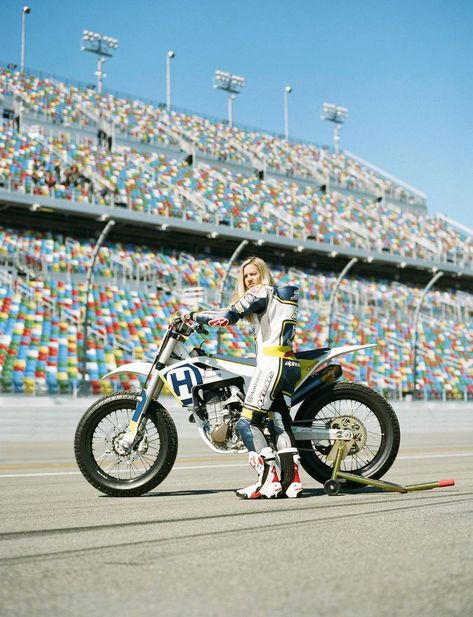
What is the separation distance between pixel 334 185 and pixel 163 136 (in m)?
11.5

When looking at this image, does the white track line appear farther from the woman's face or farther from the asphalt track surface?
the woman's face

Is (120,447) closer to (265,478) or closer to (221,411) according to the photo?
(221,411)

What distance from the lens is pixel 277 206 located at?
1622 inches

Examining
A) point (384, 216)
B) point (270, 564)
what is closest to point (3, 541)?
point (270, 564)

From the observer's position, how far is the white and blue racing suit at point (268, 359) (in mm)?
5473

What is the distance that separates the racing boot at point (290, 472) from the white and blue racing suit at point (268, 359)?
53 millimetres

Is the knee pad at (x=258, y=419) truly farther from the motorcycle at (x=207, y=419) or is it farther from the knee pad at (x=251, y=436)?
the motorcycle at (x=207, y=419)

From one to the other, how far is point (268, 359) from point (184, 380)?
0.61 metres

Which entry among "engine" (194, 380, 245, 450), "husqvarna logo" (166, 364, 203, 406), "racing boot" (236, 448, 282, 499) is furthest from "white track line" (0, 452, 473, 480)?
"racing boot" (236, 448, 282, 499)

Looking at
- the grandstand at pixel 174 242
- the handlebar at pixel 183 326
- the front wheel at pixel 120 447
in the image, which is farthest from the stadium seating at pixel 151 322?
the handlebar at pixel 183 326

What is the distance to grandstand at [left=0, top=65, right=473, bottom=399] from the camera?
2848cm

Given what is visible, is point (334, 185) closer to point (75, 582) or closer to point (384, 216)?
point (384, 216)

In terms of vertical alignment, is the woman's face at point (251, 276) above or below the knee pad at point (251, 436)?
above

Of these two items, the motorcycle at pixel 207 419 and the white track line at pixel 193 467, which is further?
the white track line at pixel 193 467
